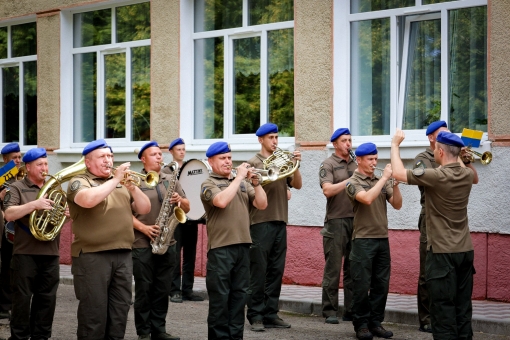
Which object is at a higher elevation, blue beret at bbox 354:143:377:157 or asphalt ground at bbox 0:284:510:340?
blue beret at bbox 354:143:377:157

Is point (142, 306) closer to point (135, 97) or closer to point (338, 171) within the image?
point (338, 171)

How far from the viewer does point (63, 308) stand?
11773 millimetres

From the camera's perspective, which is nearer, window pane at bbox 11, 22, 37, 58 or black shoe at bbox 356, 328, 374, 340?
black shoe at bbox 356, 328, 374, 340

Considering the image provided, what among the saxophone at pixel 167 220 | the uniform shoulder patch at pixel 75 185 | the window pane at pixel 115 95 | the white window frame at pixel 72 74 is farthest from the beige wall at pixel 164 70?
the uniform shoulder patch at pixel 75 185

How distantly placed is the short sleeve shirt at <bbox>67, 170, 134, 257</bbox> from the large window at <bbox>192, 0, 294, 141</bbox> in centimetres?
619

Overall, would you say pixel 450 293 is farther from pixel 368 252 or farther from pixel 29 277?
pixel 29 277

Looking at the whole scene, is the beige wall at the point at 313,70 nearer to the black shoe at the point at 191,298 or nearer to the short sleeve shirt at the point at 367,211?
the black shoe at the point at 191,298

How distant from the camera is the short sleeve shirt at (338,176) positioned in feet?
34.8

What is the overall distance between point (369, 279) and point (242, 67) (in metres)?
6.03

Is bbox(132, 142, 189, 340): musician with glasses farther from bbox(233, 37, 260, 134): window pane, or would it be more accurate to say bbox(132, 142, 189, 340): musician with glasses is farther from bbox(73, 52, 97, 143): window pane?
bbox(73, 52, 97, 143): window pane

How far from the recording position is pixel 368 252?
951cm

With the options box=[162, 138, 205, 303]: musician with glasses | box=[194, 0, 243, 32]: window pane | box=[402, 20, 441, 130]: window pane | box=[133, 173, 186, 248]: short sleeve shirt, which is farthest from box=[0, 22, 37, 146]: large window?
box=[133, 173, 186, 248]: short sleeve shirt

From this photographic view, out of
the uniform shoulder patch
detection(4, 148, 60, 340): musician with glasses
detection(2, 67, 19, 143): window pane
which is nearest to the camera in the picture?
the uniform shoulder patch

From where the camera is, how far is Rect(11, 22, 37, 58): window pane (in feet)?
59.1
